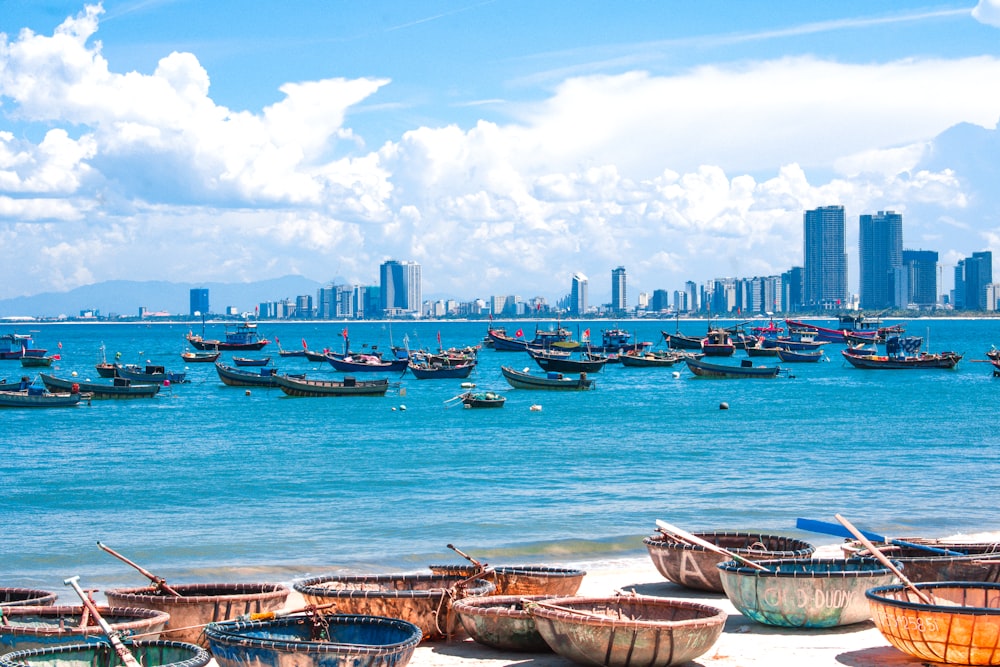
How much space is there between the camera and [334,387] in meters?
75.9

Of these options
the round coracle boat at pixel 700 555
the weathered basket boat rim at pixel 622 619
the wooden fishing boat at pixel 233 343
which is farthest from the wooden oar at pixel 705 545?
the wooden fishing boat at pixel 233 343

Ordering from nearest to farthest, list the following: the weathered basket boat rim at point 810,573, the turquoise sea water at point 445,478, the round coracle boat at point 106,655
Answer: the round coracle boat at point 106,655
the weathered basket boat rim at point 810,573
the turquoise sea water at point 445,478

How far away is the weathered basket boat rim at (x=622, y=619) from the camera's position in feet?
41.5

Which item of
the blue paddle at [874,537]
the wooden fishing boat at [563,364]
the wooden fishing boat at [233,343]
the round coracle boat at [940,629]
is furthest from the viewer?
the wooden fishing boat at [233,343]

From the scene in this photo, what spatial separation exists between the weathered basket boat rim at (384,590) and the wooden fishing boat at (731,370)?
80.1 meters

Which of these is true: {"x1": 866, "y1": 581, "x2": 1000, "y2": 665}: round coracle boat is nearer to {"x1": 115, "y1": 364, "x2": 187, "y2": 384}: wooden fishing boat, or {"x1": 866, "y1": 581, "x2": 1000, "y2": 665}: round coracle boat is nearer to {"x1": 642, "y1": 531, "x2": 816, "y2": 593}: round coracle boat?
{"x1": 642, "y1": 531, "x2": 816, "y2": 593}: round coracle boat

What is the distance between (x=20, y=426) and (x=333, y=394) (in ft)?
71.7

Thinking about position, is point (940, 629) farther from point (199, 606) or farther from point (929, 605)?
point (199, 606)

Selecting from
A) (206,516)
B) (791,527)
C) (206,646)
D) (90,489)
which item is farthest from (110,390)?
(206,646)

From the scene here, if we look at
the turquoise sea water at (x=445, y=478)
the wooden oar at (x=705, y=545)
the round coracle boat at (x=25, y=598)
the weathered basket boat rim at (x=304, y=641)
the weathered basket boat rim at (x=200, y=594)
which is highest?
the wooden oar at (x=705, y=545)

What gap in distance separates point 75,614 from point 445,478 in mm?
22700

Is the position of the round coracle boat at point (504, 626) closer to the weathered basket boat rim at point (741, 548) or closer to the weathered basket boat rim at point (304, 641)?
the weathered basket boat rim at point (304, 641)

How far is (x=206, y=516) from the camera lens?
2991 cm

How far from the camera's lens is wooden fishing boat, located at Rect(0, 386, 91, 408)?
68.1 m
